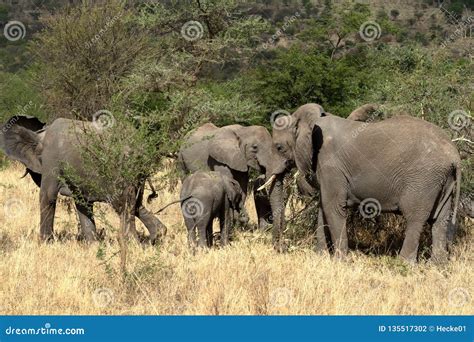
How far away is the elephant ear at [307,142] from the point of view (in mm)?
9109

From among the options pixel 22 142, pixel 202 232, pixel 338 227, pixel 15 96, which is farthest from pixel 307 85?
pixel 15 96

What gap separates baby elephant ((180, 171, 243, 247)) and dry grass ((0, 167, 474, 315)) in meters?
0.45

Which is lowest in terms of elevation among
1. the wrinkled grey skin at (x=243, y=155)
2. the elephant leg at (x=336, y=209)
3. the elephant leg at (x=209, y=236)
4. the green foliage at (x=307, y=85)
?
the elephant leg at (x=209, y=236)

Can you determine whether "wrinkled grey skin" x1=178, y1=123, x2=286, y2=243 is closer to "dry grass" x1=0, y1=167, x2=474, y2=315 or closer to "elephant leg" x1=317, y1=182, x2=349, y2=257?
"elephant leg" x1=317, y1=182, x2=349, y2=257

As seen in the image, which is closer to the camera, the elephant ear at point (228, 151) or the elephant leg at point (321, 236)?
the elephant leg at point (321, 236)

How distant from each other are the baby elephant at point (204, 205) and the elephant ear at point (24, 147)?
7.47 feet

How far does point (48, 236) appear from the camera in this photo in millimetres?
10156

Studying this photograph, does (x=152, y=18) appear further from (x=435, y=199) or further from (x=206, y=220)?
(x=435, y=199)

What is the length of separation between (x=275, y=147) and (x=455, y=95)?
3.11 metres

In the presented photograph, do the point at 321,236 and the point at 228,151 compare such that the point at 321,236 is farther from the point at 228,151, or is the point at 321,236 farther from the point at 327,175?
the point at 228,151

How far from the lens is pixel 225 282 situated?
7133 mm

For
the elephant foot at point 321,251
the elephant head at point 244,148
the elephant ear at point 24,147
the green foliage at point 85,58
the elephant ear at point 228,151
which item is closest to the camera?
the elephant foot at point 321,251

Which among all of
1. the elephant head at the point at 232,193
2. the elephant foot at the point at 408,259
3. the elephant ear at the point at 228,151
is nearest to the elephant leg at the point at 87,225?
the elephant head at the point at 232,193

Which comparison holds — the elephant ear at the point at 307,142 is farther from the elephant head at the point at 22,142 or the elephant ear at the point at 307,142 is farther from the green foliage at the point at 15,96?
the green foliage at the point at 15,96
